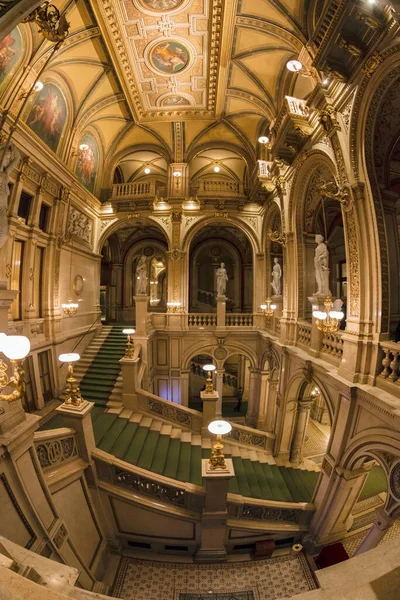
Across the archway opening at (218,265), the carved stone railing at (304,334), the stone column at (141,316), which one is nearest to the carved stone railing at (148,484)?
the carved stone railing at (304,334)

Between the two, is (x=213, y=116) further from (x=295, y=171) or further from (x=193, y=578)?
(x=193, y=578)

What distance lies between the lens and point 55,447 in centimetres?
508

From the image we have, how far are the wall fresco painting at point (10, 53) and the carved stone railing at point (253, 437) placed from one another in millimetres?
13646

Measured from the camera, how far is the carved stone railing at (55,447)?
474cm

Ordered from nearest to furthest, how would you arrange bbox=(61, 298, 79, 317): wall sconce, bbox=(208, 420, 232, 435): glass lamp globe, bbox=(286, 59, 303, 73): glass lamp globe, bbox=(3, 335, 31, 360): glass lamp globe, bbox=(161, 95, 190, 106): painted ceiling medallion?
bbox=(3, 335, 31, 360): glass lamp globe, bbox=(208, 420, 232, 435): glass lamp globe, bbox=(286, 59, 303, 73): glass lamp globe, bbox=(61, 298, 79, 317): wall sconce, bbox=(161, 95, 190, 106): painted ceiling medallion

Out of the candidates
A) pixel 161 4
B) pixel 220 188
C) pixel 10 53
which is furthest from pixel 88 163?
pixel 161 4

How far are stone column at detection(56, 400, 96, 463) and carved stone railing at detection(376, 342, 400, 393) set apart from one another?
6068mm

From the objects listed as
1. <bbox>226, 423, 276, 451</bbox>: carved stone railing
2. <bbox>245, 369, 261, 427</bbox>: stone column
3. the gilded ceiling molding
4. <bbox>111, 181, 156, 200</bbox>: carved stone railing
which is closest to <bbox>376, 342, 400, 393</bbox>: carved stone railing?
<bbox>226, 423, 276, 451</bbox>: carved stone railing

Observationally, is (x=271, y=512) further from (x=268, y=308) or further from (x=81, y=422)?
(x=268, y=308)

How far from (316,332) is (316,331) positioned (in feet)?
0.10

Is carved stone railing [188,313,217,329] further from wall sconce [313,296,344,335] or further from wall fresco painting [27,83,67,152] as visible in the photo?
wall fresco painting [27,83,67,152]

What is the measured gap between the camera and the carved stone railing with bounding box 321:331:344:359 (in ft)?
22.1

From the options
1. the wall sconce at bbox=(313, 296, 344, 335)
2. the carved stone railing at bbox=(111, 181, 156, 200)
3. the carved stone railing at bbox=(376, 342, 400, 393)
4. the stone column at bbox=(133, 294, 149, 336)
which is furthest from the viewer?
the carved stone railing at bbox=(111, 181, 156, 200)

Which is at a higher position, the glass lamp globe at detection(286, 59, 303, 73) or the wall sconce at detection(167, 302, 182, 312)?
the glass lamp globe at detection(286, 59, 303, 73)
